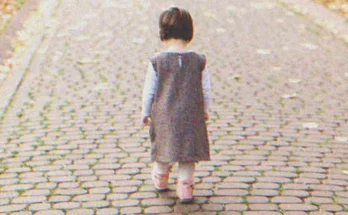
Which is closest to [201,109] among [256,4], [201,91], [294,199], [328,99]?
[201,91]

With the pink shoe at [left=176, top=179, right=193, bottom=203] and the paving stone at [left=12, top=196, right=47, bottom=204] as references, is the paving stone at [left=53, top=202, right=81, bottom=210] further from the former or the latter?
the pink shoe at [left=176, top=179, right=193, bottom=203]

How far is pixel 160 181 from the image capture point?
4902 millimetres

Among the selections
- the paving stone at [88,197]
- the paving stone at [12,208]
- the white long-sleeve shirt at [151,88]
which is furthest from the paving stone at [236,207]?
the paving stone at [12,208]

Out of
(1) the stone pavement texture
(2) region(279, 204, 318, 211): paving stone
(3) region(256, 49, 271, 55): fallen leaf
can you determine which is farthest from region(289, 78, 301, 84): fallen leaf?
(2) region(279, 204, 318, 211): paving stone

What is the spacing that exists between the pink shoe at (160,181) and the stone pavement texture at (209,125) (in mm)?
66

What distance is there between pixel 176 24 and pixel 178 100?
433 mm

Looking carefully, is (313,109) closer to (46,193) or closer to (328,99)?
(328,99)

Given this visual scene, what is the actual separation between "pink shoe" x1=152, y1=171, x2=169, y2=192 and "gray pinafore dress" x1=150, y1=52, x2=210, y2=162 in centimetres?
A: 21

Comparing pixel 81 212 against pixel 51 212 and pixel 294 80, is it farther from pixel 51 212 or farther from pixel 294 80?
pixel 294 80

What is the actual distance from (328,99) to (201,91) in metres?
3.10

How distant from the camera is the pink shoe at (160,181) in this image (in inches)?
193

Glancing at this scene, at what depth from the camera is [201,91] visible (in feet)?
15.5

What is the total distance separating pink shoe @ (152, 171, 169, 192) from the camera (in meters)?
4.89

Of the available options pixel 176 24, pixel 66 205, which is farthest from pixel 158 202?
pixel 176 24
